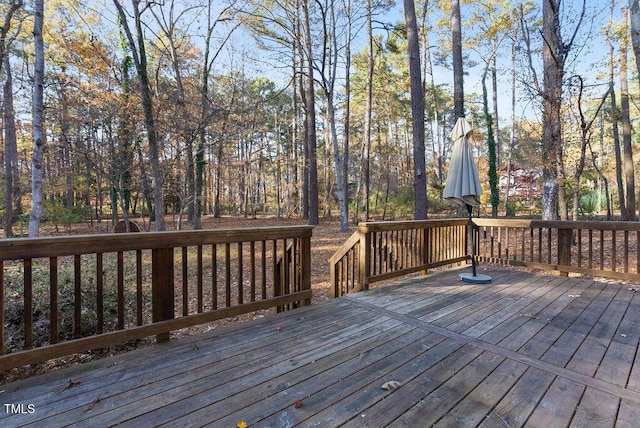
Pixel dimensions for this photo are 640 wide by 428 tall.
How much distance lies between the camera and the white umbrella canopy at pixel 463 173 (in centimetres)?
394

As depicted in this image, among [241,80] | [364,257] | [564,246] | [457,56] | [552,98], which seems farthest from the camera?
[241,80]

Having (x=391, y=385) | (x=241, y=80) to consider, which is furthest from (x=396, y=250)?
(x=241, y=80)

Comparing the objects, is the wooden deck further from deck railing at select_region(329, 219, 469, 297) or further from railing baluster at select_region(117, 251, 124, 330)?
deck railing at select_region(329, 219, 469, 297)

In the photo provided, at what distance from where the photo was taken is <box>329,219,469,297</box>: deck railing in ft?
13.0

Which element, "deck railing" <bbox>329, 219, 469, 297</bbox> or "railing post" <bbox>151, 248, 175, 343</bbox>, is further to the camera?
"deck railing" <bbox>329, 219, 469, 297</bbox>

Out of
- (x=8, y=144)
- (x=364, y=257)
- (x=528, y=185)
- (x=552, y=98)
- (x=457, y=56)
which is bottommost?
(x=364, y=257)

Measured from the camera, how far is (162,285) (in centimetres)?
244

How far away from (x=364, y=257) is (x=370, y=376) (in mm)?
2051

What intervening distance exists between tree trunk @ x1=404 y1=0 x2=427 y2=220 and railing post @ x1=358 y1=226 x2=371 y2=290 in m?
3.51

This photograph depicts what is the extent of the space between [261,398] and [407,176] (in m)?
20.2

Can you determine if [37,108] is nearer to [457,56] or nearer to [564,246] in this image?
[564,246]

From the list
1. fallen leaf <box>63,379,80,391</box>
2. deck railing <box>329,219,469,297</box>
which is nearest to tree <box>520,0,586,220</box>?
deck railing <box>329,219,469,297</box>

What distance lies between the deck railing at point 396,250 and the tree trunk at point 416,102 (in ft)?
6.82

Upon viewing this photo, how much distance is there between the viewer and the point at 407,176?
67.8ft
